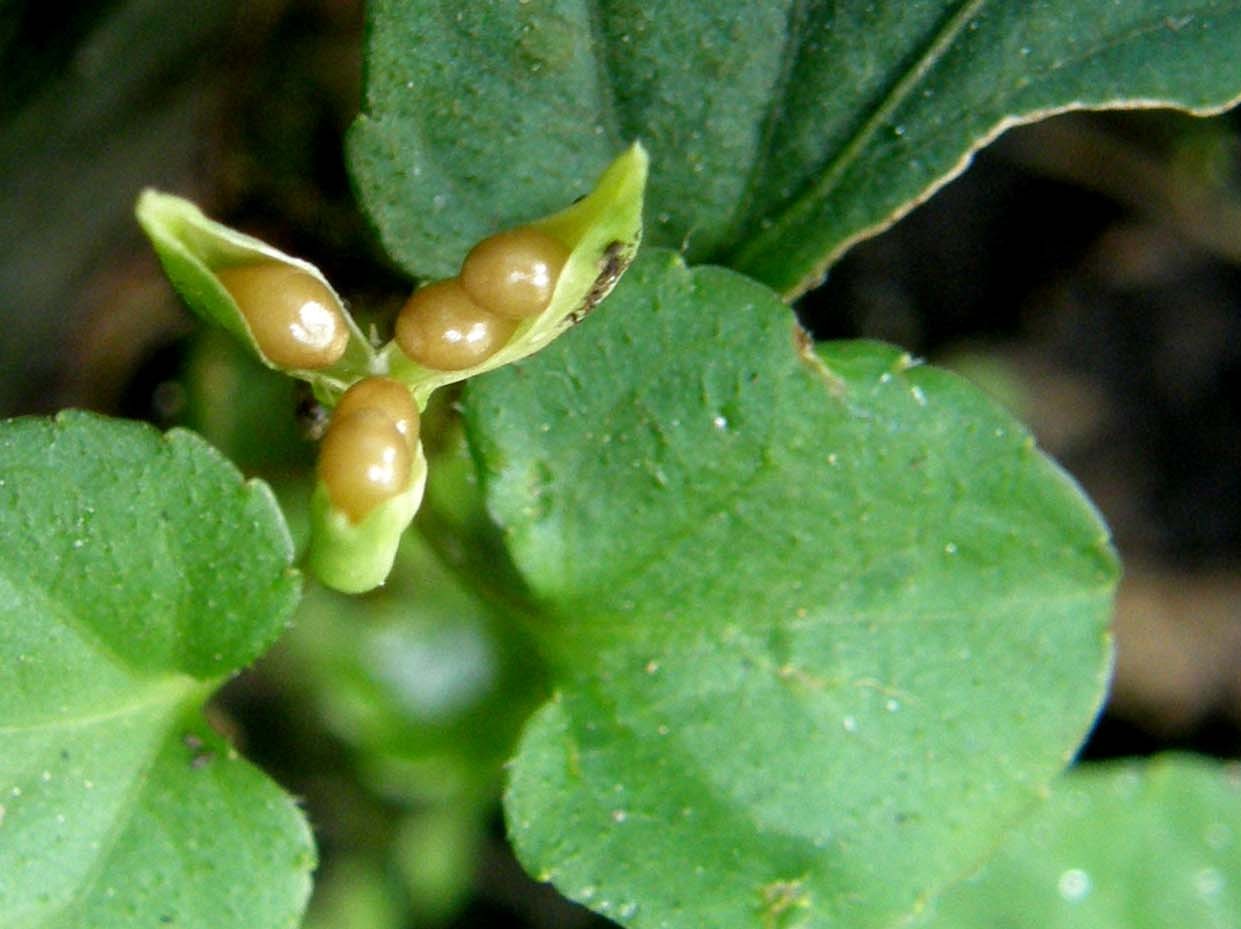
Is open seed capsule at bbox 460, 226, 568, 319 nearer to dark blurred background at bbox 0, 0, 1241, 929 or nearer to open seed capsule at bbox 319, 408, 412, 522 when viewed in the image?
open seed capsule at bbox 319, 408, 412, 522

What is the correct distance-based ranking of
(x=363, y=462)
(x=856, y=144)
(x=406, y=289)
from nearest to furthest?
(x=363, y=462) → (x=856, y=144) → (x=406, y=289)

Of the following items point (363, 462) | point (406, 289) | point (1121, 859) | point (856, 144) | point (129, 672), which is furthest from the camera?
point (1121, 859)

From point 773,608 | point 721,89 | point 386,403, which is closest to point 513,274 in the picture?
point 386,403

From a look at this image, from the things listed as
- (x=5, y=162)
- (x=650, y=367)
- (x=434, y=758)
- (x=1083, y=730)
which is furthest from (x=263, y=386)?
(x=1083, y=730)

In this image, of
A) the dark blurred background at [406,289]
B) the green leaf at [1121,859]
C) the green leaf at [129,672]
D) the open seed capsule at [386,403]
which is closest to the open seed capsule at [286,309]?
the open seed capsule at [386,403]

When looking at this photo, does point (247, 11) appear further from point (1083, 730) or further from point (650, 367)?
point (1083, 730)

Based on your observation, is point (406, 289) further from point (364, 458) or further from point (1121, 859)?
point (1121, 859)

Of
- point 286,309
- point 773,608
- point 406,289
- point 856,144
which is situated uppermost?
point 286,309

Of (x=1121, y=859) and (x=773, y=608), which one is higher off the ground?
(x=773, y=608)
